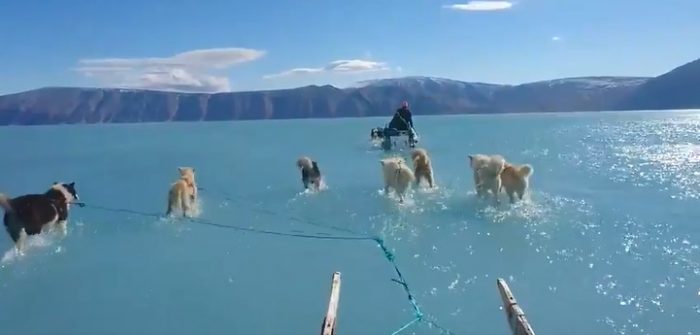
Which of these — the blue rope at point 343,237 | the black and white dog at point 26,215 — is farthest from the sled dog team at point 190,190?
the blue rope at point 343,237

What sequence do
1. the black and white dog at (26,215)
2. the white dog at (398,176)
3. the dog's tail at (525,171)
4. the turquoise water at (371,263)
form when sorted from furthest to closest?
the white dog at (398,176)
the dog's tail at (525,171)
the black and white dog at (26,215)
the turquoise water at (371,263)

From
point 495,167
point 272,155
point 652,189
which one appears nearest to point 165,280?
point 495,167

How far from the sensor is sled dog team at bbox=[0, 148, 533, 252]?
284 inches

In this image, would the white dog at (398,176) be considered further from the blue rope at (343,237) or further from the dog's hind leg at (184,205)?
the dog's hind leg at (184,205)

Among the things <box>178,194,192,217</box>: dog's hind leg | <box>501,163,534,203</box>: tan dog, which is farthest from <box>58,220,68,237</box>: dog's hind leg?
<box>501,163,534,203</box>: tan dog

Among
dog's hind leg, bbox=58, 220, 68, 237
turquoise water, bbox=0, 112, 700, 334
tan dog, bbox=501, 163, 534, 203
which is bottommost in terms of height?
turquoise water, bbox=0, 112, 700, 334

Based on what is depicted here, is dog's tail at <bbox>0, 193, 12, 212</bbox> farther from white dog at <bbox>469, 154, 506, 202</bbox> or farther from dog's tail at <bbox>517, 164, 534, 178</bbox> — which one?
dog's tail at <bbox>517, 164, 534, 178</bbox>

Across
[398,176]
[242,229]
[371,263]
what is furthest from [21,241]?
[398,176]

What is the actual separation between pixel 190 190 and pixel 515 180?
16.0 ft

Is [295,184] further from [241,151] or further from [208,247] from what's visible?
[241,151]

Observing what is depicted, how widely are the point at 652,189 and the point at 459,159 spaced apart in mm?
6261

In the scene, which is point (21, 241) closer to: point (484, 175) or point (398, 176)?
point (398, 176)

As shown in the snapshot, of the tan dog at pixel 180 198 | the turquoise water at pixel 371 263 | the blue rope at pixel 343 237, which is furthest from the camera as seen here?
the tan dog at pixel 180 198

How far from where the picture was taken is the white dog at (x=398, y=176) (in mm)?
9383
